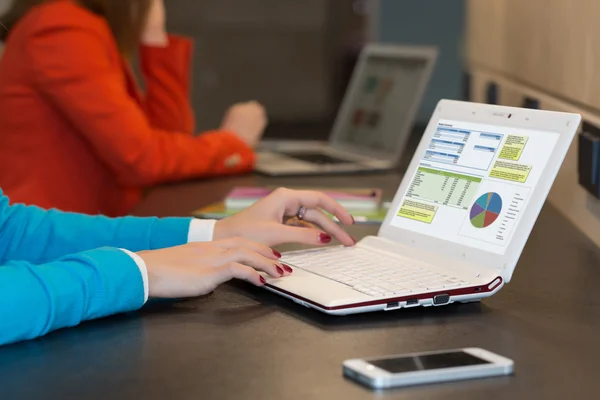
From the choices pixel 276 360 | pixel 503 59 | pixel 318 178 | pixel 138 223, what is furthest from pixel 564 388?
pixel 503 59

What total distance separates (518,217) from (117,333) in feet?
1.49

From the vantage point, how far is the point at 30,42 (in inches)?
74.3

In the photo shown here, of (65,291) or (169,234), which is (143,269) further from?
(169,234)

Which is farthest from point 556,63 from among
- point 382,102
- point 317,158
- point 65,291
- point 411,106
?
point 65,291

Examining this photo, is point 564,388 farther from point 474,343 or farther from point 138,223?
point 138,223

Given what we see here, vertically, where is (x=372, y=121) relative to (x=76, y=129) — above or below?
above

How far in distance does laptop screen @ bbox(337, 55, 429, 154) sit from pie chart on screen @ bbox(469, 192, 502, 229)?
1126mm

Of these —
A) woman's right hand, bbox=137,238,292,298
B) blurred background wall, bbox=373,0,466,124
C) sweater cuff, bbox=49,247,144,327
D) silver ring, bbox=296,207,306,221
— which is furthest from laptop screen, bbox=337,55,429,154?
blurred background wall, bbox=373,0,466,124

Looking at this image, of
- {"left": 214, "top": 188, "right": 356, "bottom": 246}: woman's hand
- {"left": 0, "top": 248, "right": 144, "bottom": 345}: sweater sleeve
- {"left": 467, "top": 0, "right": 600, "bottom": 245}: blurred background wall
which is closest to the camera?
{"left": 0, "top": 248, "right": 144, "bottom": 345}: sweater sleeve

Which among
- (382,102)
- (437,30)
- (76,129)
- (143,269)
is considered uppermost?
(437,30)

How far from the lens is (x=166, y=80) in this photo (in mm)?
2473

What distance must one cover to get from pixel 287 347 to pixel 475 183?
1.15ft

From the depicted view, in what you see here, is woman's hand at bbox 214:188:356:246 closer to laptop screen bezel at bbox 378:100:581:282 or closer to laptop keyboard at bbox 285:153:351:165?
laptop screen bezel at bbox 378:100:581:282

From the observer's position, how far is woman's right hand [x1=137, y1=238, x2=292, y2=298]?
1029mm
